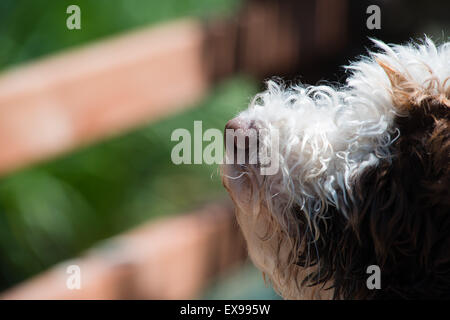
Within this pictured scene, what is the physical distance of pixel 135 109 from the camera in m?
2.96

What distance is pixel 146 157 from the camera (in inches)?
176

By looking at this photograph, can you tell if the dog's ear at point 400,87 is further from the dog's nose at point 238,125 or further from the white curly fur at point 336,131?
the dog's nose at point 238,125

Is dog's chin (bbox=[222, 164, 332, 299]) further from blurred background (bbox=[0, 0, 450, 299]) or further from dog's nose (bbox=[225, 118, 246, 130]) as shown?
blurred background (bbox=[0, 0, 450, 299])

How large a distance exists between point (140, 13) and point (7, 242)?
5.60ft

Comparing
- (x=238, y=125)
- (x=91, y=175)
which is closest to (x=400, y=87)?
(x=238, y=125)

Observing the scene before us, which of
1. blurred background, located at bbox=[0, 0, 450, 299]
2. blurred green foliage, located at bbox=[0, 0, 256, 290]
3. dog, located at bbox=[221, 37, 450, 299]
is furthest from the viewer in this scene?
blurred green foliage, located at bbox=[0, 0, 256, 290]

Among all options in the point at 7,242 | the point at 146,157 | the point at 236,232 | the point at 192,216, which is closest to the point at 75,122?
the point at 192,216

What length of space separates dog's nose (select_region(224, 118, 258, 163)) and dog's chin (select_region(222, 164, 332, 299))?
0.03 meters

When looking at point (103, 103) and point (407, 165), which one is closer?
point (407, 165)

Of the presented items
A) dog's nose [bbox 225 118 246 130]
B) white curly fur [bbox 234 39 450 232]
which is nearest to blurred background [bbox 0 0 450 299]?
white curly fur [bbox 234 39 450 232]

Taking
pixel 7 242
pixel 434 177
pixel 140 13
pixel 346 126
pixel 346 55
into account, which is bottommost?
pixel 7 242

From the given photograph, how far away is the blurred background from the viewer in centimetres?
269

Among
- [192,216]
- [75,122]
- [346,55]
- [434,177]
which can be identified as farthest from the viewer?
[346,55]

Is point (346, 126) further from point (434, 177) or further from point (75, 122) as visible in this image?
point (75, 122)
